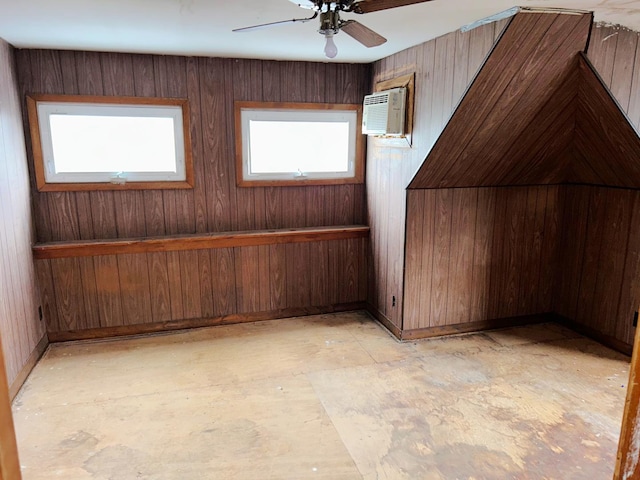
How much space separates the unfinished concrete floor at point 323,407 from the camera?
7.32 ft

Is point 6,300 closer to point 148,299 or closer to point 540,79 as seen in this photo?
point 148,299

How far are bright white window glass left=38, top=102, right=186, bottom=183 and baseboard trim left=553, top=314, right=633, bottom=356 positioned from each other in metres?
→ 3.40

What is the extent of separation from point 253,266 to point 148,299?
88 centimetres

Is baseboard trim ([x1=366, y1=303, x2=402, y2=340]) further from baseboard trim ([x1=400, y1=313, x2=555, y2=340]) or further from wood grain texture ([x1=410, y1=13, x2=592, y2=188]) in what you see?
wood grain texture ([x1=410, y1=13, x2=592, y2=188])

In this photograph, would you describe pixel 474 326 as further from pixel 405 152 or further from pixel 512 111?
pixel 512 111

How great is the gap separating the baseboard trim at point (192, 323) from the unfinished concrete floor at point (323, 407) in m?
0.10

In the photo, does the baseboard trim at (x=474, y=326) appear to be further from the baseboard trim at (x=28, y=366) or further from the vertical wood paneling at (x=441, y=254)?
the baseboard trim at (x=28, y=366)

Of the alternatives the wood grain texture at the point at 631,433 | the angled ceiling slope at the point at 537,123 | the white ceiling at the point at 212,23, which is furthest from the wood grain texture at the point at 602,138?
the wood grain texture at the point at 631,433

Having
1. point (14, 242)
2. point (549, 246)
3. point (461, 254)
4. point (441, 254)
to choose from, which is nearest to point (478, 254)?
point (461, 254)

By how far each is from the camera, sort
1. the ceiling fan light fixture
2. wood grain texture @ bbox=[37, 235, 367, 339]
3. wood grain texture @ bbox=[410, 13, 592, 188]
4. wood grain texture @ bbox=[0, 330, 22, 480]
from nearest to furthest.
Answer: wood grain texture @ bbox=[0, 330, 22, 480] < the ceiling fan light fixture < wood grain texture @ bbox=[410, 13, 592, 188] < wood grain texture @ bbox=[37, 235, 367, 339]

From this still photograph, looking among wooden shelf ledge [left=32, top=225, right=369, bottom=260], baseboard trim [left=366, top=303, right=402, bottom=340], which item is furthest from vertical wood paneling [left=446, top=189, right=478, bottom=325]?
wooden shelf ledge [left=32, top=225, right=369, bottom=260]

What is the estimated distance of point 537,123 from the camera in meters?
3.09

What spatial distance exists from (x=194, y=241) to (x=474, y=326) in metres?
2.40

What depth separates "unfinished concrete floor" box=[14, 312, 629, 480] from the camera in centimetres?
223
